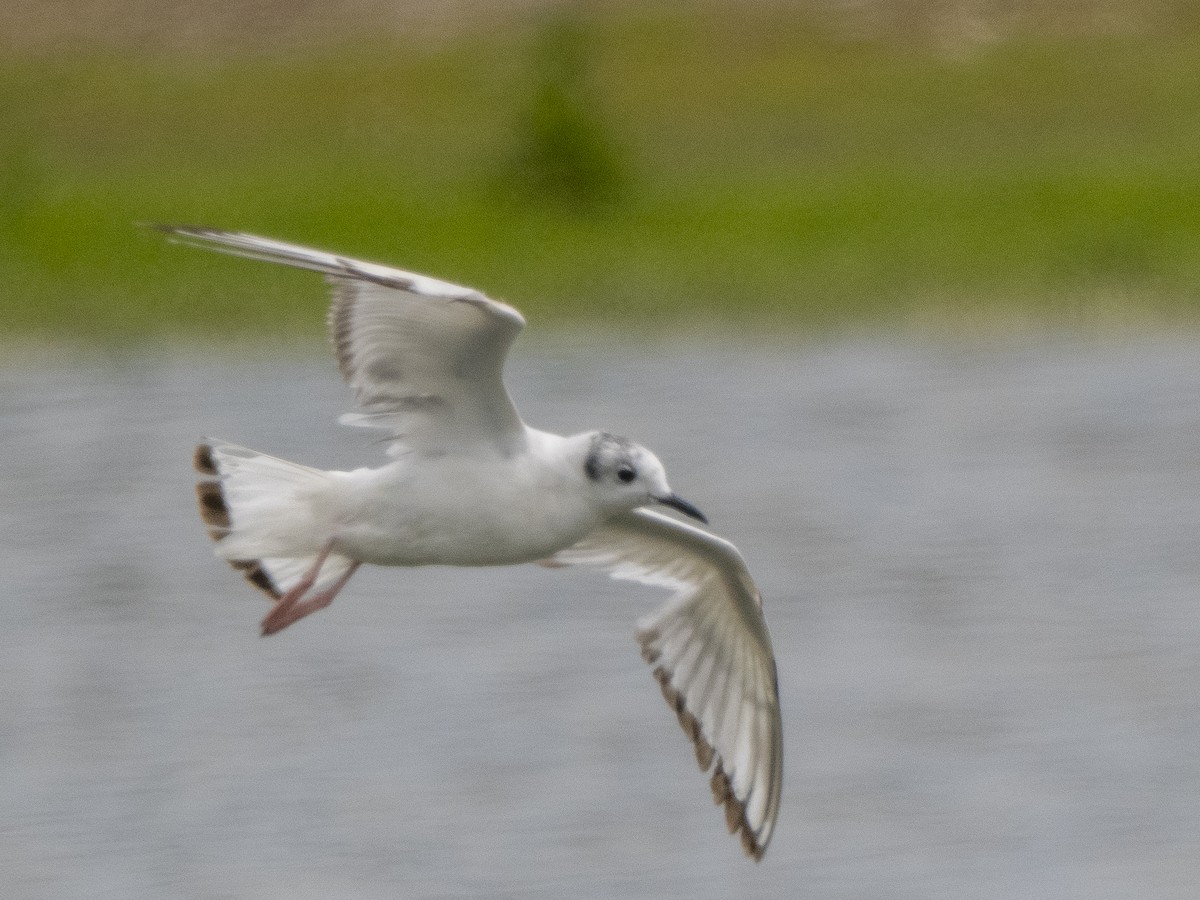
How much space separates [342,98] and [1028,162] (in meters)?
7.00

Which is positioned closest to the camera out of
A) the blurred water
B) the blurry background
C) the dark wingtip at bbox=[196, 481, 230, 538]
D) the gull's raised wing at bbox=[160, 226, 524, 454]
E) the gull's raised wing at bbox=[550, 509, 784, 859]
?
the gull's raised wing at bbox=[160, 226, 524, 454]

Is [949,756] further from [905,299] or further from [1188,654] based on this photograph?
[905,299]

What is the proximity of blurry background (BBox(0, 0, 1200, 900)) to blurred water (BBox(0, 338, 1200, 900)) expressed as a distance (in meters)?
0.03

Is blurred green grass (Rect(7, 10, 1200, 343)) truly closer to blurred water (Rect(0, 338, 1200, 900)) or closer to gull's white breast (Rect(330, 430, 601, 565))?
blurred water (Rect(0, 338, 1200, 900))

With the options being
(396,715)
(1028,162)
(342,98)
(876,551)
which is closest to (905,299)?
(876,551)

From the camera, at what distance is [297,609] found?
8383 millimetres

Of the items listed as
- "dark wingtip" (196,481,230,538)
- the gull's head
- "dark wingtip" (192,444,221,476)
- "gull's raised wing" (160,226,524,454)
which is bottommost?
"dark wingtip" (196,481,230,538)

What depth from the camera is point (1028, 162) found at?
25.3 meters

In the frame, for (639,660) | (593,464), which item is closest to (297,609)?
(593,464)

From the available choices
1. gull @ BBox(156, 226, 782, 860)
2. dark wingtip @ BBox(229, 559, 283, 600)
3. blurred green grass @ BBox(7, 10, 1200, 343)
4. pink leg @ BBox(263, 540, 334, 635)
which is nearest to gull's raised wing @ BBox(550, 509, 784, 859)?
gull @ BBox(156, 226, 782, 860)

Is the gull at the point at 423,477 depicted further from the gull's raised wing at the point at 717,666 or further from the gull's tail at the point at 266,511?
the gull's raised wing at the point at 717,666

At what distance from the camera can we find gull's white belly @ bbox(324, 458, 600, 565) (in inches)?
312

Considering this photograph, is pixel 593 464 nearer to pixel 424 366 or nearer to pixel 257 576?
pixel 424 366

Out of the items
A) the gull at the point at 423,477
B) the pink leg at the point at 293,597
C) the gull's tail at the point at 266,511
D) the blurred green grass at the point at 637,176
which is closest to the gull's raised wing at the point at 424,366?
the gull at the point at 423,477
